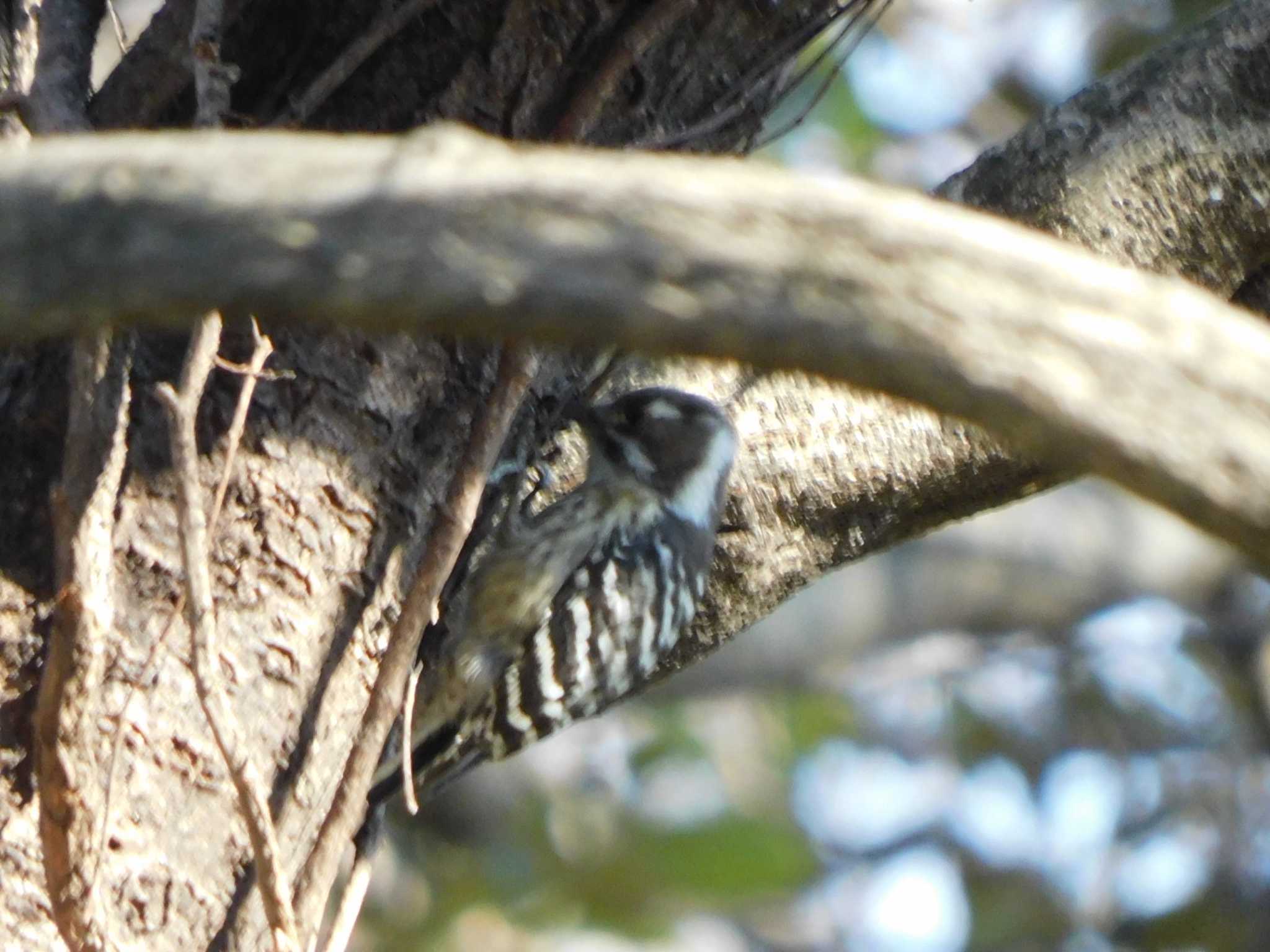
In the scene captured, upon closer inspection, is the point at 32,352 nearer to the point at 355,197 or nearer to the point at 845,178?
the point at 355,197

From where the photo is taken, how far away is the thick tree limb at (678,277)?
1.40 m

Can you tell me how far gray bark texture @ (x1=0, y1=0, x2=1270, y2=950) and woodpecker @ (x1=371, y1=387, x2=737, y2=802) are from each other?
4.3 inches

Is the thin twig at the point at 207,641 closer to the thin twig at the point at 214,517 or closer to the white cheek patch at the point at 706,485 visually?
the thin twig at the point at 214,517

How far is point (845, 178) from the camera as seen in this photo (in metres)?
1.49

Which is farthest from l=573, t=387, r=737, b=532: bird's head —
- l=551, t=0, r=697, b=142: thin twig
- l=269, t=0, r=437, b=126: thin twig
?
l=269, t=0, r=437, b=126: thin twig

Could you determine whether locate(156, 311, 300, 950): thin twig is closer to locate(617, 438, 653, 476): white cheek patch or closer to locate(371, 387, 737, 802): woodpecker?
locate(371, 387, 737, 802): woodpecker

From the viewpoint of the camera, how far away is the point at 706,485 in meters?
3.76

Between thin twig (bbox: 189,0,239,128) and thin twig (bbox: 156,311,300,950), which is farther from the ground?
thin twig (bbox: 189,0,239,128)

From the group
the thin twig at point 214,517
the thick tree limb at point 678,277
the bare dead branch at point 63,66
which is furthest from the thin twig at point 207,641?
the thick tree limb at point 678,277

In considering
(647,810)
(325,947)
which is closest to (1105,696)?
(647,810)

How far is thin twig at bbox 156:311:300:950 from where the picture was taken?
239 centimetres

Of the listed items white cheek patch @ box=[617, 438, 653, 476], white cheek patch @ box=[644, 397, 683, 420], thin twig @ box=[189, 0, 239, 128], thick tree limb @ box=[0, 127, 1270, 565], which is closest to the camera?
thick tree limb @ box=[0, 127, 1270, 565]

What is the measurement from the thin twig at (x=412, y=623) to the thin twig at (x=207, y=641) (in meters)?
0.15

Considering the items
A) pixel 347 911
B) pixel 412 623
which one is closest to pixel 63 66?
pixel 412 623
